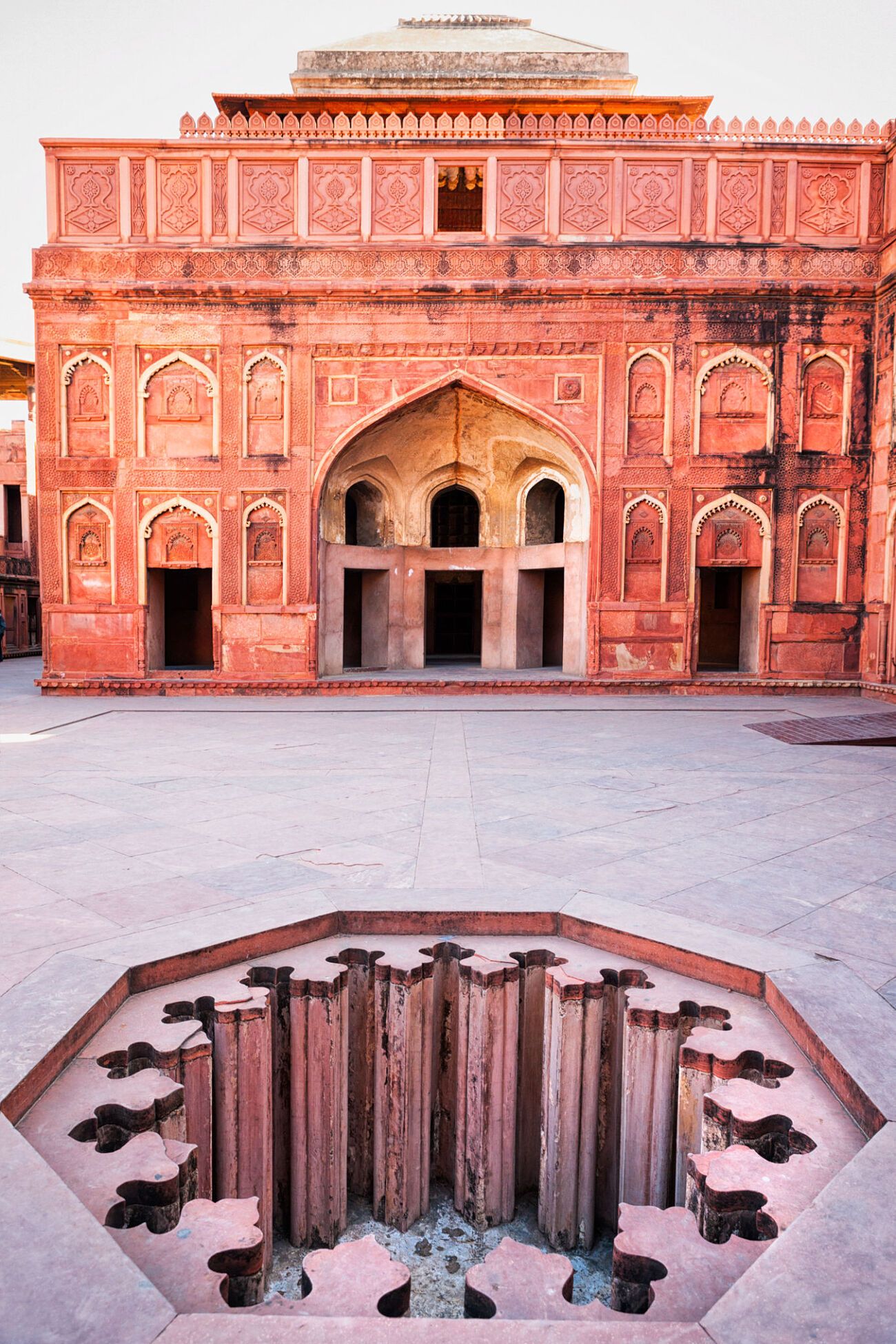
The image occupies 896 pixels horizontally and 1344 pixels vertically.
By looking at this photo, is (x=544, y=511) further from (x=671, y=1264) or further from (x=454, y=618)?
(x=671, y=1264)

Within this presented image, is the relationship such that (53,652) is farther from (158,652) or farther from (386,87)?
(386,87)

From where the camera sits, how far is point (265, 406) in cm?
1098

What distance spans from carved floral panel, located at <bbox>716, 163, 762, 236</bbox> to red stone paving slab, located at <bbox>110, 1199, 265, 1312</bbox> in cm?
1162

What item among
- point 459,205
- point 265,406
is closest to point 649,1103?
point 265,406

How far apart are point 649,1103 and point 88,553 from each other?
10291 mm

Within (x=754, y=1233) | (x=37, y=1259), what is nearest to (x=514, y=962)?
(x=754, y=1233)

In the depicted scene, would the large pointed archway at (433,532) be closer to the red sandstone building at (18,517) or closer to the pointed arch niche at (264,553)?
the pointed arch niche at (264,553)

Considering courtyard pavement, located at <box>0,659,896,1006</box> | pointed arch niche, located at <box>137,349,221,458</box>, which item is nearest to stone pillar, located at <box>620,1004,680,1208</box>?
courtyard pavement, located at <box>0,659,896,1006</box>

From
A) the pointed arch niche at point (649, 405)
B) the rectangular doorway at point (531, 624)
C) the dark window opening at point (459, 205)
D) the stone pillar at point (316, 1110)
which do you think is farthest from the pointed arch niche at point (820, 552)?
the stone pillar at point (316, 1110)

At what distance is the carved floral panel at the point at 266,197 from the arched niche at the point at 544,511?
4827 mm

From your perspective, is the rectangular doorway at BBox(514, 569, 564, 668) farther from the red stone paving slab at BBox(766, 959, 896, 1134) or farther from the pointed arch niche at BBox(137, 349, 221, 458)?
the red stone paving slab at BBox(766, 959, 896, 1134)

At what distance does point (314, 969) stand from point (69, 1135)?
2.68ft

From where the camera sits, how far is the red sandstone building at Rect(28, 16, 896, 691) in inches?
423

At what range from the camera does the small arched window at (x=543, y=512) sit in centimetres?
1338
